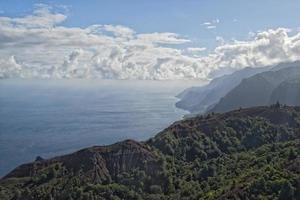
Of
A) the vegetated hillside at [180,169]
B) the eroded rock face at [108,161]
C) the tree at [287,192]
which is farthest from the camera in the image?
the eroded rock face at [108,161]

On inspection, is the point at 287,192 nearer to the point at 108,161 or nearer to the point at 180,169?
the point at 180,169

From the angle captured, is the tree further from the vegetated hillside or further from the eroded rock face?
the eroded rock face

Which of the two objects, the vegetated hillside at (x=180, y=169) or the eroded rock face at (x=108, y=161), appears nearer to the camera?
the vegetated hillside at (x=180, y=169)

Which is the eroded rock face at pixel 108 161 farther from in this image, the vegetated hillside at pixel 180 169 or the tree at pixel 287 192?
the tree at pixel 287 192

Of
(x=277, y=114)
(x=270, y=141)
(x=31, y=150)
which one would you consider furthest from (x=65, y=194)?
(x=31, y=150)

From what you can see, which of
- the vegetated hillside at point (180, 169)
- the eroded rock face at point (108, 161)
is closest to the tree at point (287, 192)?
the vegetated hillside at point (180, 169)

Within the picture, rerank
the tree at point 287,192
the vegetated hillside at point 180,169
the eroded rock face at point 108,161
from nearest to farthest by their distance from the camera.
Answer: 1. the tree at point 287,192
2. the vegetated hillside at point 180,169
3. the eroded rock face at point 108,161

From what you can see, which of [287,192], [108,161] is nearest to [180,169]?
[108,161]

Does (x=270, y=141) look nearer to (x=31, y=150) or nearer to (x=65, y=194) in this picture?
(x=65, y=194)
